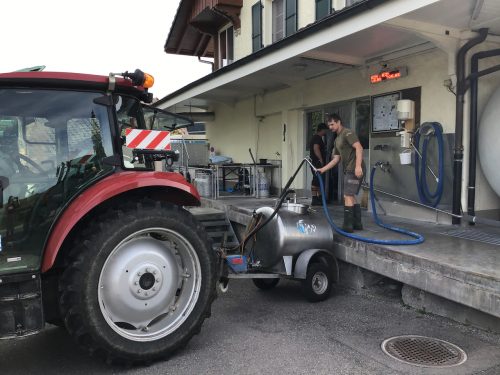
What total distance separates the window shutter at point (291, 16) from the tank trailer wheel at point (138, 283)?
320 inches

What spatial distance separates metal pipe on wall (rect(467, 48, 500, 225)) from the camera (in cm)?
573

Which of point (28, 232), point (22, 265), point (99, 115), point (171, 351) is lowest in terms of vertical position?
point (171, 351)

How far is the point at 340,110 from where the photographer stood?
8.91 metres

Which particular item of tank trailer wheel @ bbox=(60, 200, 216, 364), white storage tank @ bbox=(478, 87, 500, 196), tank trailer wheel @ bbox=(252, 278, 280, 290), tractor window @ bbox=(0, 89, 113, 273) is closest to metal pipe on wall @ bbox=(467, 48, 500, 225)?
white storage tank @ bbox=(478, 87, 500, 196)

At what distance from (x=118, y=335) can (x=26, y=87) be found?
1915mm

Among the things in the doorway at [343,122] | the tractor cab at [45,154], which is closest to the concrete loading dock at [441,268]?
the doorway at [343,122]

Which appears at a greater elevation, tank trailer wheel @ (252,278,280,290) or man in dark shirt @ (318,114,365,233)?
man in dark shirt @ (318,114,365,233)

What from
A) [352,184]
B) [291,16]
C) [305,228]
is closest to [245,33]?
[291,16]

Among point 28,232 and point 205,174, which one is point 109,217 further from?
point 205,174

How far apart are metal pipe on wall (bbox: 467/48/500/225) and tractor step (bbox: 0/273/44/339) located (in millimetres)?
5381

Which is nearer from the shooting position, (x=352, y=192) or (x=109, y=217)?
(x=109, y=217)

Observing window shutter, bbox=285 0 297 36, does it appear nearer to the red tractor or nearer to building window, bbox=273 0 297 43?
building window, bbox=273 0 297 43

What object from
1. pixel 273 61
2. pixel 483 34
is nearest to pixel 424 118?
pixel 483 34

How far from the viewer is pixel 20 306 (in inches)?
117
